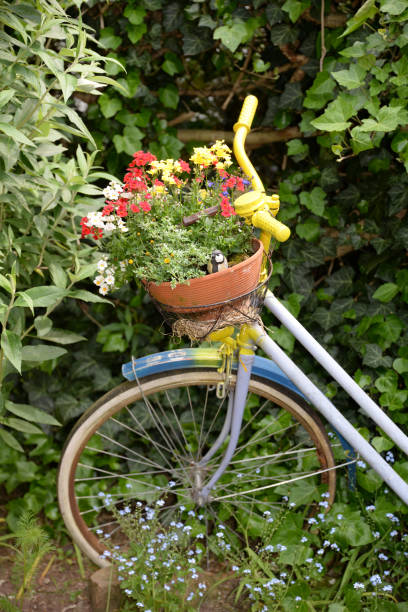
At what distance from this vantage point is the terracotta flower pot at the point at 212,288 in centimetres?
156

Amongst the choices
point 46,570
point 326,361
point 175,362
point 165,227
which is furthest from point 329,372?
point 46,570

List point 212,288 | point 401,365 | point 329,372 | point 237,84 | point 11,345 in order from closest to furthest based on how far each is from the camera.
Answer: point 212,288 → point 11,345 → point 329,372 → point 401,365 → point 237,84

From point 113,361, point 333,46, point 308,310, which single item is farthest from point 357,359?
point 333,46

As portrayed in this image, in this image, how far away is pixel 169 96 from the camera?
2.46 m

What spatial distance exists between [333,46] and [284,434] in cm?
152

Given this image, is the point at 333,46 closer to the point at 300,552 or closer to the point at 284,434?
the point at 284,434

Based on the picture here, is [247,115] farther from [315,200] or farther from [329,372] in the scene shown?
[329,372]

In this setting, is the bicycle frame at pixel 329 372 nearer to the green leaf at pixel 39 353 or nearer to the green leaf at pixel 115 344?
the green leaf at pixel 39 353

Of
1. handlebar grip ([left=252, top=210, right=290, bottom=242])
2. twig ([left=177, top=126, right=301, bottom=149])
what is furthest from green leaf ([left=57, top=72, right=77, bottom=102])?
twig ([left=177, top=126, right=301, bottom=149])

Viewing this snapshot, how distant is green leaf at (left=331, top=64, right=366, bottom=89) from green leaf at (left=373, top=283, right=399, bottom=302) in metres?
0.78

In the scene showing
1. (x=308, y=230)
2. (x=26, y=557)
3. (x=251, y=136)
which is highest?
(x=251, y=136)

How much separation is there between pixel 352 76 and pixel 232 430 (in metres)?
1.23

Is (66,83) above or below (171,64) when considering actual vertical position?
above

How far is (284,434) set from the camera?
8.54 ft
